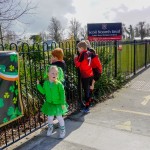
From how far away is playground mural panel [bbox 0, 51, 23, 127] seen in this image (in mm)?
3500

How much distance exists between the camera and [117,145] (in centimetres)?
401

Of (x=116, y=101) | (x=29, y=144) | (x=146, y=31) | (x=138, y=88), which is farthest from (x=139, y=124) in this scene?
(x=146, y=31)

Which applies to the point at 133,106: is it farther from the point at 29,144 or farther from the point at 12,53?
the point at 12,53

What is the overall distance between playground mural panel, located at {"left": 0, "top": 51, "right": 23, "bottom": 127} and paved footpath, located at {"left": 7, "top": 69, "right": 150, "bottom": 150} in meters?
0.62

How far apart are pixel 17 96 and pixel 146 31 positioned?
83490 mm

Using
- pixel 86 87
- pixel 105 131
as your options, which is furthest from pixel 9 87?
pixel 86 87

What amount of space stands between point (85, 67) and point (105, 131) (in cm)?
146

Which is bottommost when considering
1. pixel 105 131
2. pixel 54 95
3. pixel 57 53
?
pixel 105 131

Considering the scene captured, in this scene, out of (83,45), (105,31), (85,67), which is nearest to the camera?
(83,45)

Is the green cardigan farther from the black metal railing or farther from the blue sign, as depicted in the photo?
the blue sign

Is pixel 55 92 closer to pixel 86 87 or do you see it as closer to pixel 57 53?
pixel 57 53

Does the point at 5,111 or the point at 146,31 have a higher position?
the point at 146,31

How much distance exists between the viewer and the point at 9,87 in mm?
3637

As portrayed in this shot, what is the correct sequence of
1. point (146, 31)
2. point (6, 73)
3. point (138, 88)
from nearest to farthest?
1. point (6, 73)
2. point (138, 88)
3. point (146, 31)
